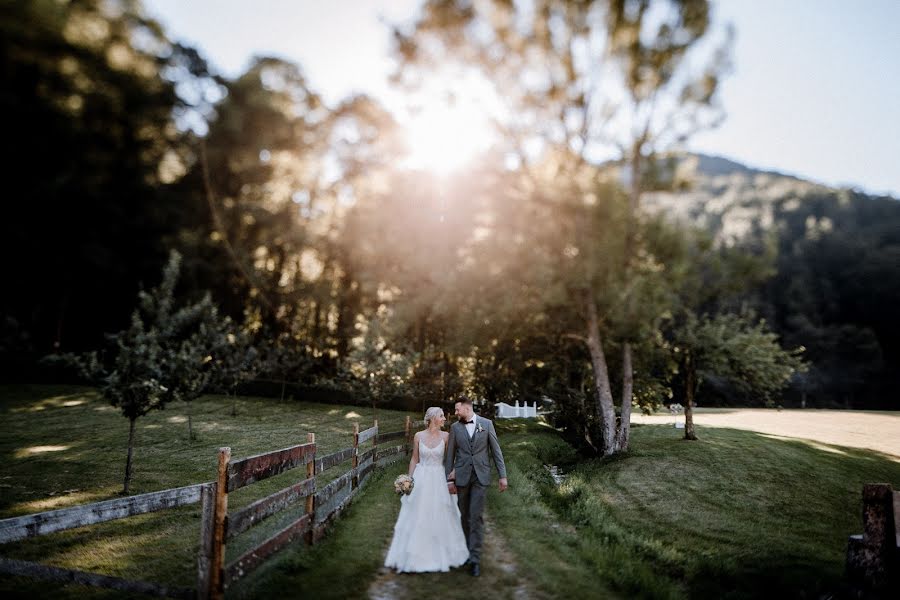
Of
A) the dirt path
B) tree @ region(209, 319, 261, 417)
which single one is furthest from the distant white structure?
the dirt path

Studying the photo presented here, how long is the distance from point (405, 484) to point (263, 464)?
1.82 meters

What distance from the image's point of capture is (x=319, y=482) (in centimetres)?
1269

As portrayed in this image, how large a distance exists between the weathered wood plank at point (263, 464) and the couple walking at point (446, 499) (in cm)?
143

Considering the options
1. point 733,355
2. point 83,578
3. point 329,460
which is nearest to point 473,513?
point 329,460

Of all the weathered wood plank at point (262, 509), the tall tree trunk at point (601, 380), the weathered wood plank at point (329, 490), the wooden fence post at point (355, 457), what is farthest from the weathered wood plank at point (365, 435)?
the tall tree trunk at point (601, 380)

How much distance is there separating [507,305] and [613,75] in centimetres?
865

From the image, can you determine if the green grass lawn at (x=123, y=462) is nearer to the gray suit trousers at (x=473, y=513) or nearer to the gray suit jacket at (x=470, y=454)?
the gray suit trousers at (x=473, y=513)

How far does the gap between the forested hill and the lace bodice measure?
182ft

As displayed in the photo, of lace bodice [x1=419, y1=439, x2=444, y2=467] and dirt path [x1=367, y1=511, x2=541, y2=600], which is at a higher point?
lace bodice [x1=419, y1=439, x2=444, y2=467]

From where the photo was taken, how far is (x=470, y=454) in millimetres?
6746

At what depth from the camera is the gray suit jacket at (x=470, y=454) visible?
21.8 ft

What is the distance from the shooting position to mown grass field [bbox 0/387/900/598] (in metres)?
6.19

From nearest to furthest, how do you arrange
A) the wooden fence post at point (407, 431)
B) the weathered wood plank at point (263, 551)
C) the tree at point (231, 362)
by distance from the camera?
1. the weathered wood plank at point (263, 551)
2. the wooden fence post at point (407, 431)
3. the tree at point (231, 362)

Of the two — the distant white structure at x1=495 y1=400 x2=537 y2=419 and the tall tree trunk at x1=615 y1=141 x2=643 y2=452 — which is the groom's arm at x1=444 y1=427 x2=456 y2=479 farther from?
the distant white structure at x1=495 y1=400 x2=537 y2=419
